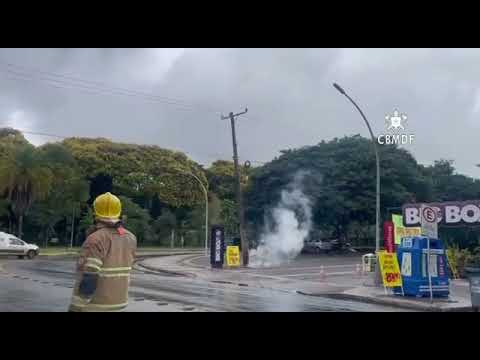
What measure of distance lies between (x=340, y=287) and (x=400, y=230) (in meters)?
4.16

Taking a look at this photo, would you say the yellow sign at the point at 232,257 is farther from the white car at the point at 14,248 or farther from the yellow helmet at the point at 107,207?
the yellow helmet at the point at 107,207

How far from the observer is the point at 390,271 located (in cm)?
1806

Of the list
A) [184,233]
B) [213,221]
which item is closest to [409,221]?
[213,221]

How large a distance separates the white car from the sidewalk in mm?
10688

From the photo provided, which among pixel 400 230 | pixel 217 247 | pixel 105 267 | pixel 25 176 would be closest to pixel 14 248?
pixel 25 176

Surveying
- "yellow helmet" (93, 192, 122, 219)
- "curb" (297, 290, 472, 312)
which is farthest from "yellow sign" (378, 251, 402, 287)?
"yellow helmet" (93, 192, 122, 219)

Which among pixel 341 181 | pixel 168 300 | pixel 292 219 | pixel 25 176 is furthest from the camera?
pixel 292 219

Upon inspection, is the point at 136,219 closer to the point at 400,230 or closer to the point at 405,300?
the point at 400,230

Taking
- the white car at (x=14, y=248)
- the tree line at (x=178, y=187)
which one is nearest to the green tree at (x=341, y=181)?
the tree line at (x=178, y=187)

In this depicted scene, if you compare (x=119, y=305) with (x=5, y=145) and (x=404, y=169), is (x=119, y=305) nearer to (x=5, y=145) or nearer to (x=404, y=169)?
(x=404, y=169)

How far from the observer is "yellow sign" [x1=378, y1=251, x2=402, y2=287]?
706 inches

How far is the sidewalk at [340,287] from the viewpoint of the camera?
53.7ft

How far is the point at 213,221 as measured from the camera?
5669 cm
